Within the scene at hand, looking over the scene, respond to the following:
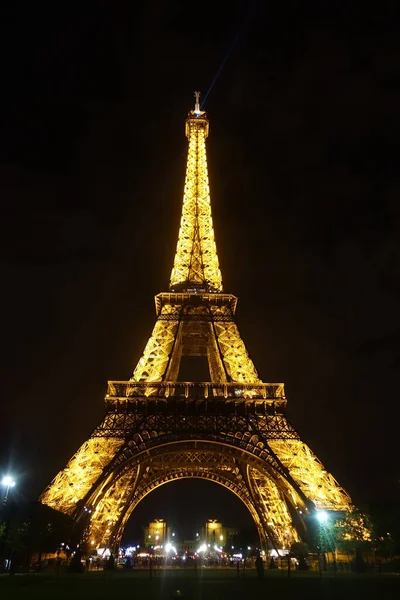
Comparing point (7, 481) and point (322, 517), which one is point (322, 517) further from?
point (7, 481)

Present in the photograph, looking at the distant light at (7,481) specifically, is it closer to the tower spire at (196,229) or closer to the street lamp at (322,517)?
the street lamp at (322,517)

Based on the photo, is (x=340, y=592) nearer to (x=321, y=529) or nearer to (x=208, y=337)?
(x=321, y=529)

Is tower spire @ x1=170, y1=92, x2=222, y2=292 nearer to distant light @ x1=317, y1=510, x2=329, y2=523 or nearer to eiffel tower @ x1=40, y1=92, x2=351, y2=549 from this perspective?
eiffel tower @ x1=40, y1=92, x2=351, y2=549

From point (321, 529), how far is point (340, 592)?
1508 cm

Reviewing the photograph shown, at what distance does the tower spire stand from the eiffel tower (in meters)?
0.11

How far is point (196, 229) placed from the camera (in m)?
48.8

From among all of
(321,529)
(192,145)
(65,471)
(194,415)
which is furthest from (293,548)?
(192,145)

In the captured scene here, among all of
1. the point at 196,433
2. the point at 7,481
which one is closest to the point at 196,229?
the point at 196,433

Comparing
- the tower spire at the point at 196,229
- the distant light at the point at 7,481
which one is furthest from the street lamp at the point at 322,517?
the tower spire at the point at 196,229

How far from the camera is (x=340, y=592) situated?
1432 cm

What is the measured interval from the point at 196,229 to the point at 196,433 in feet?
72.5

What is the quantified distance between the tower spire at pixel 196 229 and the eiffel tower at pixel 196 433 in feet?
0.35

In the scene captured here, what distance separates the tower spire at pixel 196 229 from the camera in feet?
151

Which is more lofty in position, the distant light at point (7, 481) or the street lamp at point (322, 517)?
the distant light at point (7, 481)
